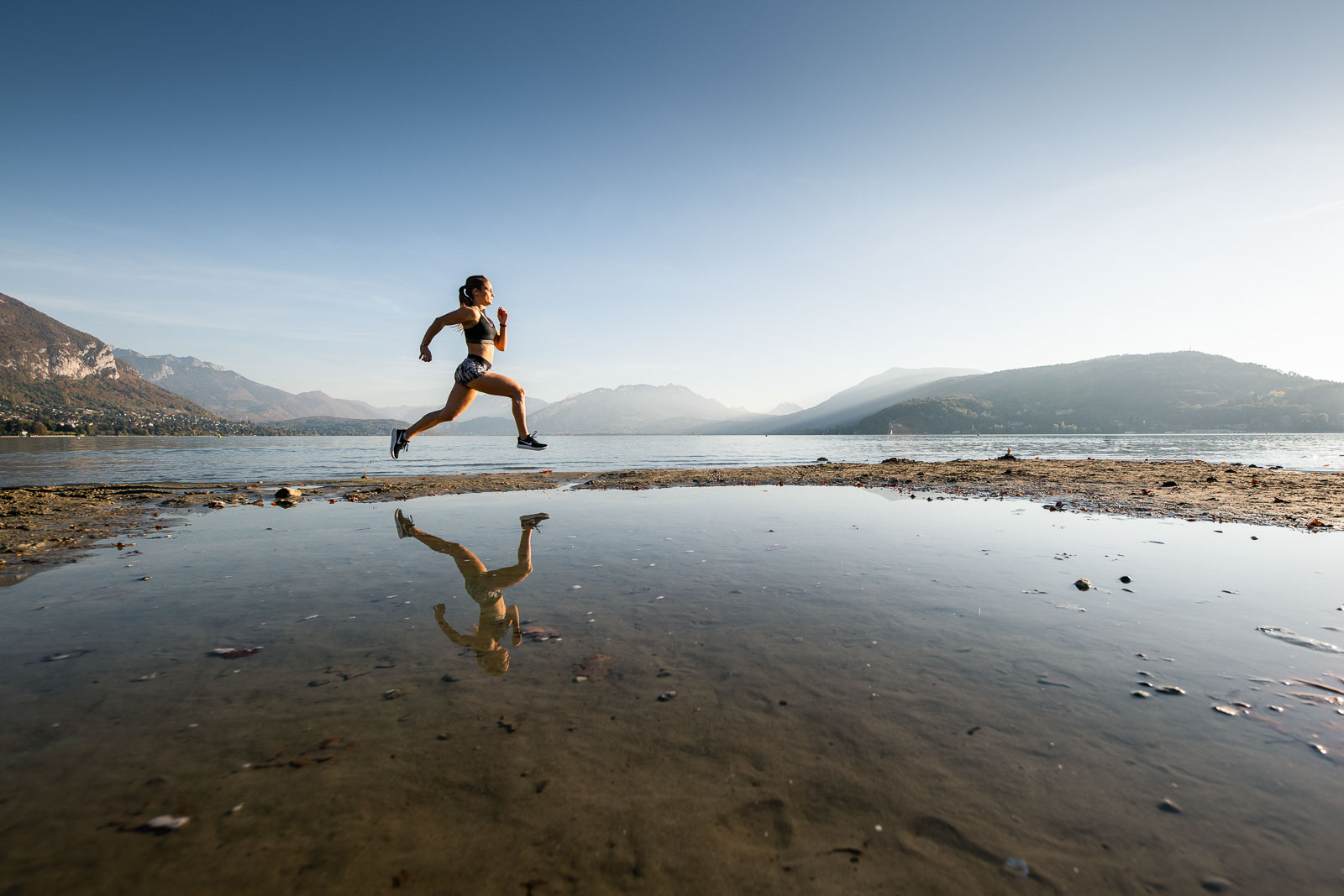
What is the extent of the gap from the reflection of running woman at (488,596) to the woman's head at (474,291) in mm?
3934

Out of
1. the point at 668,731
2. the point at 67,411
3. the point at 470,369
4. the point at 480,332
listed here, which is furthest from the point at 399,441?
the point at 67,411

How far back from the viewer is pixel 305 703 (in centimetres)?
299

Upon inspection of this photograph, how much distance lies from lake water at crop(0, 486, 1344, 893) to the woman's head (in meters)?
5.15

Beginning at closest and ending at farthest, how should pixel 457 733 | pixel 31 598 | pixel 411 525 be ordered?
1. pixel 457 733
2. pixel 31 598
3. pixel 411 525

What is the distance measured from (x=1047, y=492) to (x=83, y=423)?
7403 inches

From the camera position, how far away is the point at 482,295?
30.9 ft

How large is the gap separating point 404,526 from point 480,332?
11.5ft

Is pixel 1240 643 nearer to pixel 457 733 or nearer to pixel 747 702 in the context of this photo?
pixel 747 702

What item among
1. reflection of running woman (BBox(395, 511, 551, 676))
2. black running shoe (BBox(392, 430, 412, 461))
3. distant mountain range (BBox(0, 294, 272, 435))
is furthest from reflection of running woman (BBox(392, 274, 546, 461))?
distant mountain range (BBox(0, 294, 272, 435))

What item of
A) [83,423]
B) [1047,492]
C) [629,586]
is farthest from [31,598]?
[83,423]

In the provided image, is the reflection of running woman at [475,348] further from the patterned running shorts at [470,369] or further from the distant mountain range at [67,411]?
the distant mountain range at [67,411]

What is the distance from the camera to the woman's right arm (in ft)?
29.6

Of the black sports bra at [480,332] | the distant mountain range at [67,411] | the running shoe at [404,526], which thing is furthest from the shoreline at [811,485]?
the distant mountain range at [67,411]

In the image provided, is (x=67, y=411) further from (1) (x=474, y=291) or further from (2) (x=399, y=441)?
(1) (x=474, y=291)
